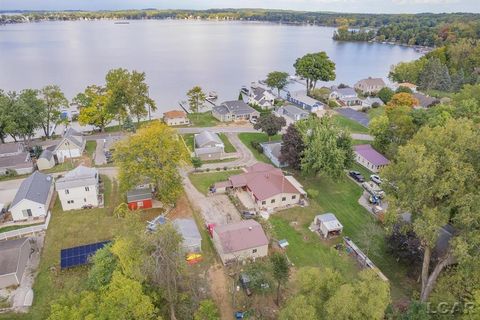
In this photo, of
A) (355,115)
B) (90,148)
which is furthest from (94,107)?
(355,115)

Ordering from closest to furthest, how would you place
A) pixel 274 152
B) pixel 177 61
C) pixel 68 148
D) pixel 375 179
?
pixel 375 179, pixel 68 148, pixel 274 152, pixel 177 61

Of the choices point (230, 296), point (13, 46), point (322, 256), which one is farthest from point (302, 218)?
point (13, 46)

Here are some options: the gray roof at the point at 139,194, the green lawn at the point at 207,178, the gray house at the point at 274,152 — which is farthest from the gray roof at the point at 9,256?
the gray house at the point at 274,152

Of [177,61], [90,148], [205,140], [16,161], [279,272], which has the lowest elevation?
[90,148]

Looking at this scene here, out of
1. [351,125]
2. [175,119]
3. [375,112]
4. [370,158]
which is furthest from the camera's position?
[375,112]

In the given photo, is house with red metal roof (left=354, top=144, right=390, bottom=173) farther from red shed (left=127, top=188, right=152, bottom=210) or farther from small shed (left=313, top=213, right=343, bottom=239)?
red shed (left=127, top=188, right=152, bottom=210)

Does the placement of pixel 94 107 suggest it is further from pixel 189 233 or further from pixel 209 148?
pixel 189 233
